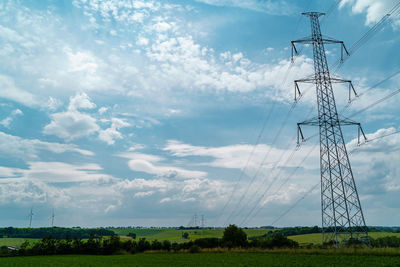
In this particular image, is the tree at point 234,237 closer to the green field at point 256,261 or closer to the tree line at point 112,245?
the tree line at point 112,245

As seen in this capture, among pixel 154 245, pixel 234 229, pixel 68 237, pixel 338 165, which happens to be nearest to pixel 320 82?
pixel 338 165

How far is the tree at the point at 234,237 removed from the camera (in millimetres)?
87250

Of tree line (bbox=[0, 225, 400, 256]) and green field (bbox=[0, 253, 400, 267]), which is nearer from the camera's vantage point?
green field (bbox=[0, 253, 400, 267])

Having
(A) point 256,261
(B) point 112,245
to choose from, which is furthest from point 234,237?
(A) point 256,261

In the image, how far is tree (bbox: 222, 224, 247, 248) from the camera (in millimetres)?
87250

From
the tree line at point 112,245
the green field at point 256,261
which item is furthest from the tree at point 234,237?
the green field at point 256,261

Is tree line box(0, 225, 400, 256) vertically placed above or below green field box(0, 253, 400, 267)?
below

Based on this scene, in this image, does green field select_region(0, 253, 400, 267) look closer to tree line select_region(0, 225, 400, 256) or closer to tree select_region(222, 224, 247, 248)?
tree line select_region(0, 225, 400, 256)

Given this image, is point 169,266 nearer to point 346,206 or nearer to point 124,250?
point 346,206

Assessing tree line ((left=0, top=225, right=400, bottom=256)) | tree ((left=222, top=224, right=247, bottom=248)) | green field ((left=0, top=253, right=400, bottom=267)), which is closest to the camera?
green field ((left=0, top=253, right=400, bottom=267))

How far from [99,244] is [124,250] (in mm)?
8782

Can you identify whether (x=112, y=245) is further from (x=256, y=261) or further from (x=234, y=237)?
(x=256, y=261)

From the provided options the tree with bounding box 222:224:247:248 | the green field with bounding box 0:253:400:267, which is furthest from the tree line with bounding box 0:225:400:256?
the green field with bounding box 0:253:400:267

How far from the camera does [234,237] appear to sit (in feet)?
291
